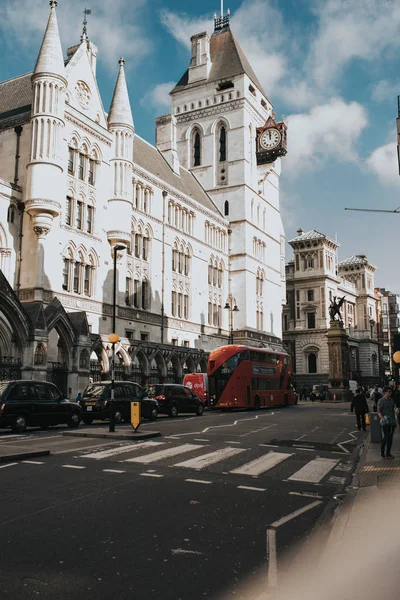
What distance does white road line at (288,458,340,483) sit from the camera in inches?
420

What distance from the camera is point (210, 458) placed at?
1271 cm

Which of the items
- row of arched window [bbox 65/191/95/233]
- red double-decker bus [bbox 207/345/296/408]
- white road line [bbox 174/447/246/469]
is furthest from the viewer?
row of arched window [bbox 65/191/95/233]

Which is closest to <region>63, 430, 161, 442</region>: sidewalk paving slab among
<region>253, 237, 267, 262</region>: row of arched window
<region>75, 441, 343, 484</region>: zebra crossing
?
<region>75, 441, 343, 484</region>: zebra crossing

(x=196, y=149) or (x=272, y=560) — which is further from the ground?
(x=196, y=149)

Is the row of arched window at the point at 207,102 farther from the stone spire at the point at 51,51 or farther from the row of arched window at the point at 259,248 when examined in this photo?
the stone spire at the point at 51,51

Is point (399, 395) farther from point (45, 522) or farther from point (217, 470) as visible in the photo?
point (45, 522)

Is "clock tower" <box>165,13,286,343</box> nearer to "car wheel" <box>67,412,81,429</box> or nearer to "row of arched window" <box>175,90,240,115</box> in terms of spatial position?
"row of arched window" <box>175,90,240,115</box>

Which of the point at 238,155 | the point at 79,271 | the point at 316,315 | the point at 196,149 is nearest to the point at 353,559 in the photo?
the point at 79,271

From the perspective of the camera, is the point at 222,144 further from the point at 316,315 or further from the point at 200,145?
the point at 316,315

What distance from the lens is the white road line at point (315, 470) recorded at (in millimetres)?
10672

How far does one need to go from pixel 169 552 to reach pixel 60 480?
4.25m

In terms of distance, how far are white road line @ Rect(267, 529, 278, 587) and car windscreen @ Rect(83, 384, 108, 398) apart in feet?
57.0

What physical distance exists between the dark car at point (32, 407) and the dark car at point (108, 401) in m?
1.83

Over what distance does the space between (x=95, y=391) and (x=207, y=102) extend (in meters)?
48.1
